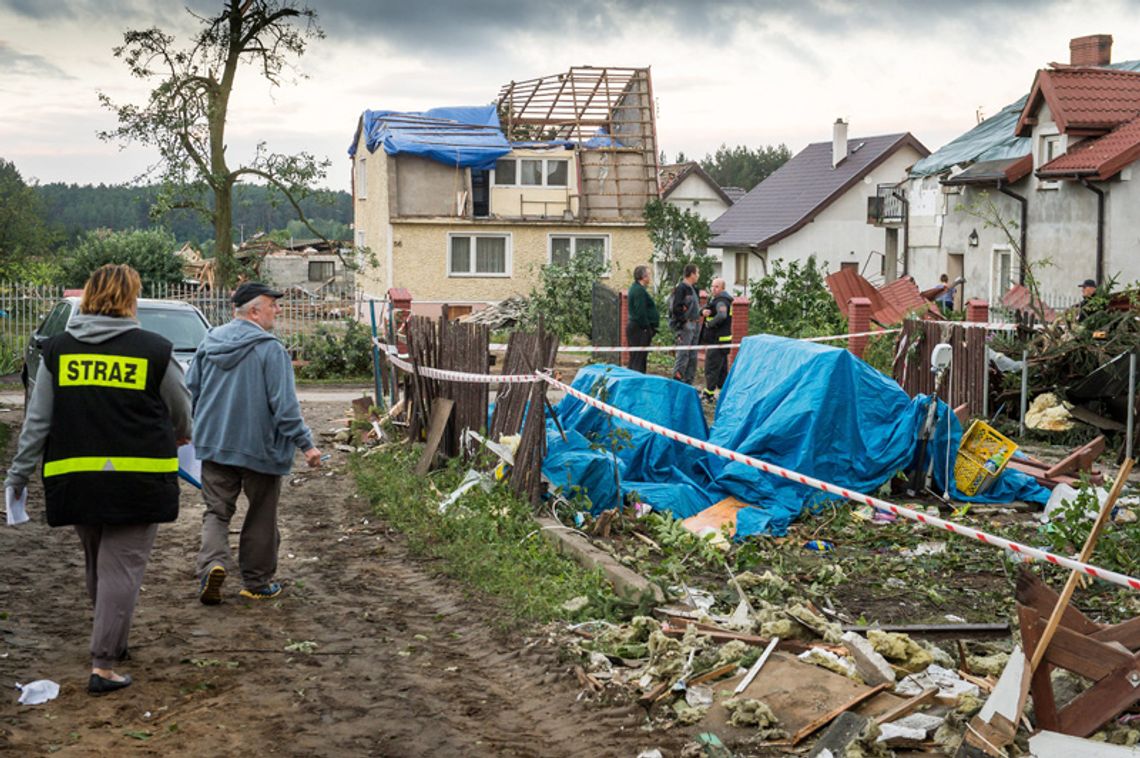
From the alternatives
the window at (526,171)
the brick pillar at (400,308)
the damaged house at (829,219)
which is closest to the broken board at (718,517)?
the brick pillar at (400,308)

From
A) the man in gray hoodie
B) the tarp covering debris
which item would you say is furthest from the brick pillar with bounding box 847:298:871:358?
the man in gray hoodie

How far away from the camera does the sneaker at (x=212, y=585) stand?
7.29m

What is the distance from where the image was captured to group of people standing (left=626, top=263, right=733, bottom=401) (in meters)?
18.2

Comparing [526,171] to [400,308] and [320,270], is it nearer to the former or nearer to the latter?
[400,308]

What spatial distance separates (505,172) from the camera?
4047cm

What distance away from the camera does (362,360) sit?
972 inches

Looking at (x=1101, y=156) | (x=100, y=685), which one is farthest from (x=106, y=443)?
(x=1101, y=156)

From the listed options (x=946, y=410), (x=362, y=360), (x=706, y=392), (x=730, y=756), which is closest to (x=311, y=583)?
(x=730, y=756)

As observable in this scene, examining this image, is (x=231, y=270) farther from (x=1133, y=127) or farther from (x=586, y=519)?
(x=586, y=519)

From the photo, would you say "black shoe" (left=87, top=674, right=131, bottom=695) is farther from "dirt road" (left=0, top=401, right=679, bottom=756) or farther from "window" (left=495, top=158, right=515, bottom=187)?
"window" (left=495, top=158, right=515, bottom=187)

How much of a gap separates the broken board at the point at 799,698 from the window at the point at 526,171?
35.6m

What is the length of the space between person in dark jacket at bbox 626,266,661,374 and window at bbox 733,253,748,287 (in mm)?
35516

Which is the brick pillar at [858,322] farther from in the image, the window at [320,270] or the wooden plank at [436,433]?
the window at [320,270]

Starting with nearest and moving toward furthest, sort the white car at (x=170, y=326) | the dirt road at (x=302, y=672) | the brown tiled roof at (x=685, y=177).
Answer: the dirt road at (x=302, y=672) → the white car at (x=170, y=326) → the brown tiled roof at (x=685, y=177)
